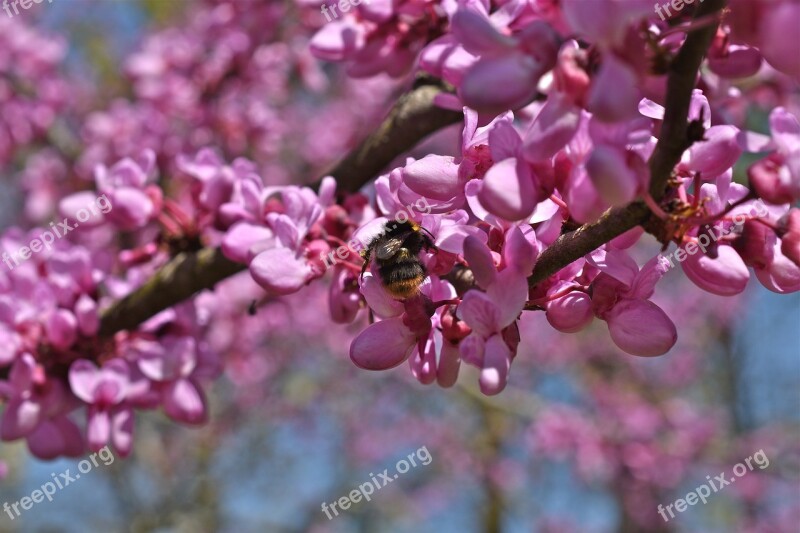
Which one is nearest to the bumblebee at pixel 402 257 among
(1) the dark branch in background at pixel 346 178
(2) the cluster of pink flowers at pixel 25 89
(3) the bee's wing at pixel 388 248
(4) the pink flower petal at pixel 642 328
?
(3) the bee's wing at pixel 388 248

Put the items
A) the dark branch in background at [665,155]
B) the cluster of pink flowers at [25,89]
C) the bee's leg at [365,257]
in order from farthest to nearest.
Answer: the cluster of pink flowers at [25,89] < the bee's leg at [365,257] < the dark branch in background at [665,155]

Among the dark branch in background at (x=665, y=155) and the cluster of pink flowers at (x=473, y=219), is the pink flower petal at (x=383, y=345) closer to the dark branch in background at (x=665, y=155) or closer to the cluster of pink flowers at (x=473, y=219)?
the cluster of pink flowers at (x=473, y=219)

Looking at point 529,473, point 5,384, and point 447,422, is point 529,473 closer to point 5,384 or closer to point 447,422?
point 447,422

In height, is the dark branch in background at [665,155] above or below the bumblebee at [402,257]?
above

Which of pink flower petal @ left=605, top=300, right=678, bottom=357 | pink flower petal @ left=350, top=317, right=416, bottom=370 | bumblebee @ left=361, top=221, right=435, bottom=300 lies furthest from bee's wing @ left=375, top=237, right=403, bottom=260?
pink flower petal @ left=605, top=300, right=678, bottom=357

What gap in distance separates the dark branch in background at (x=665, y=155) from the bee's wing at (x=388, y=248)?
24 centimetres

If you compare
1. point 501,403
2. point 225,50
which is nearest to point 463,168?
point 225,50

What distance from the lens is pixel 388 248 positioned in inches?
46.0

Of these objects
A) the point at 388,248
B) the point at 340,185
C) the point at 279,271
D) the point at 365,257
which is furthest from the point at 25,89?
the point at 388,248

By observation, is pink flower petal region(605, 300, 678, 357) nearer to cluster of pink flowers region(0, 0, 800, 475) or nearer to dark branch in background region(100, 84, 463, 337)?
cluster of pink flowers region(0, 0, 800, 475)

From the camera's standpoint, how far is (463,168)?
3.52 feet

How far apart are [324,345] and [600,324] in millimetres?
3194

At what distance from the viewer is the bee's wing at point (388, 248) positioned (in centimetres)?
116

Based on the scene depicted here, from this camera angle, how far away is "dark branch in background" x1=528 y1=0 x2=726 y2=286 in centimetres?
80
